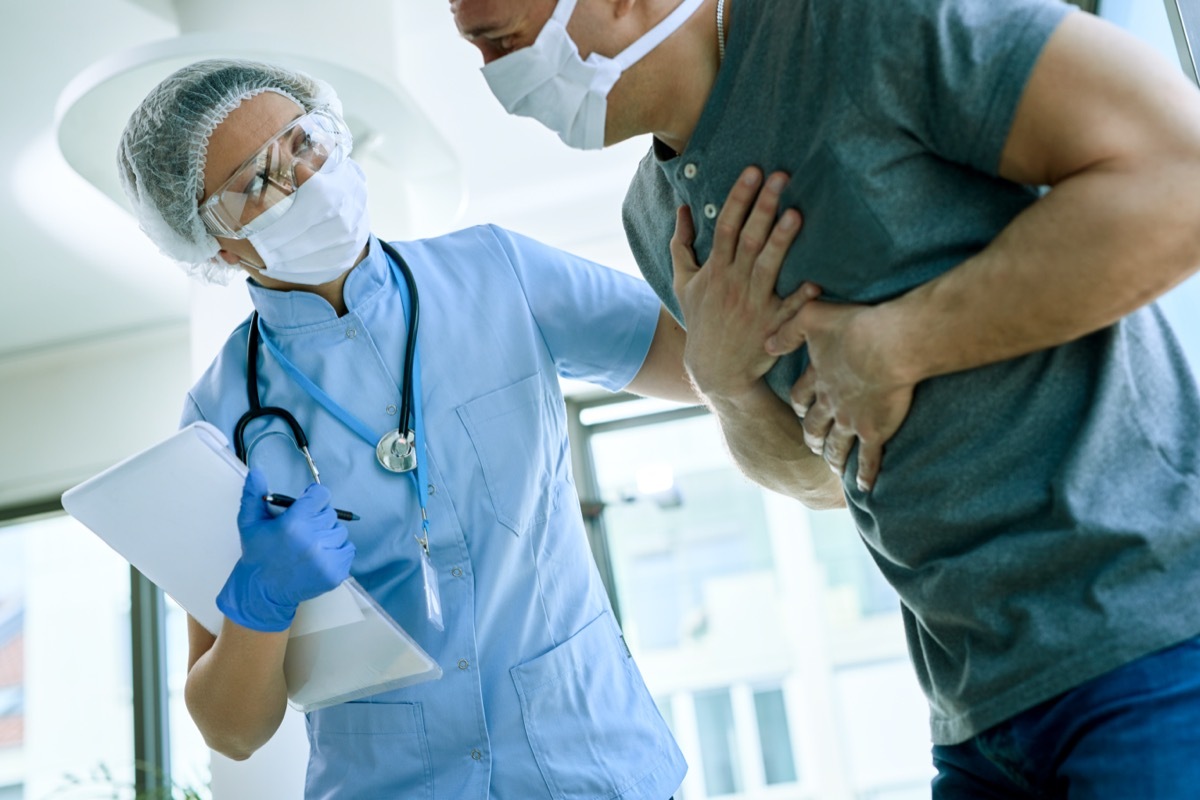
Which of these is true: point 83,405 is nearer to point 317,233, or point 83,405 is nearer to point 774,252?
point 317,233

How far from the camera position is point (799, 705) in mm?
4820

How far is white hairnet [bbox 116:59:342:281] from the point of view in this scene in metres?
1.61

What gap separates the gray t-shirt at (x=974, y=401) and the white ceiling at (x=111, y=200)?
2.27 metres

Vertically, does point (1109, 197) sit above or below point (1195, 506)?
above

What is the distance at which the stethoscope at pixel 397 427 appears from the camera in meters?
1.54

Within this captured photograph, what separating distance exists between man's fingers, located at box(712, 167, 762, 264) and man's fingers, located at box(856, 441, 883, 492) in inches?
9.7

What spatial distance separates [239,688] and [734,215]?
0.93 m

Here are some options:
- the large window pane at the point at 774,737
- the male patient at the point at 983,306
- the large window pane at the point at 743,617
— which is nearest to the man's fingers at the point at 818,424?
the male patient at the point at 983,306

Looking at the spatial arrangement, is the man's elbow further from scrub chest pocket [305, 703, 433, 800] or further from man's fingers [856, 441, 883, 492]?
scrub chest pocket [305, 703, 433, 800]

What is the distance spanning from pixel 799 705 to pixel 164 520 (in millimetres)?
3865

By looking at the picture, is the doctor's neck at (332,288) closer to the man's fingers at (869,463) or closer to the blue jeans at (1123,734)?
the man's fingers at (869,463)

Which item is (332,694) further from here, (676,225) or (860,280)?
(860,280)

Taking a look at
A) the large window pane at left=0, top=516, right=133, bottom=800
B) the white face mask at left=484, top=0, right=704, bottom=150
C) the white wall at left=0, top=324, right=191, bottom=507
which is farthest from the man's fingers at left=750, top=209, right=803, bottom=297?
the large window pane at left=0, top=516, right=133, bottom=800

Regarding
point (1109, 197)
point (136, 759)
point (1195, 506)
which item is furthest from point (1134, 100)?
point (136, 759)
